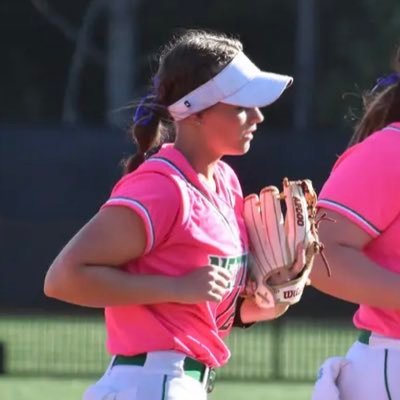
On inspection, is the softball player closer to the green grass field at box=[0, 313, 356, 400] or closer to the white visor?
the white visor

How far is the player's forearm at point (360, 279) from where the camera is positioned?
4035 millimetres

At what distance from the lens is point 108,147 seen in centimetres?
2108

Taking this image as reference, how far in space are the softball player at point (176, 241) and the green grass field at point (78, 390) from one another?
7.22m

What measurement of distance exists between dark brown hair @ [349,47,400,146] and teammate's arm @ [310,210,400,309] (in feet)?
1.24

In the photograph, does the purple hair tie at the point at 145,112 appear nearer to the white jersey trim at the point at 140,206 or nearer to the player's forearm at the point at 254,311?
the white jersey trim at the point at 140,206

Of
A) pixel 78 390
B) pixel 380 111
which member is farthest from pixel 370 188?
pixel 78 390

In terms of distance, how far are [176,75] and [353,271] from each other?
726 millimetres

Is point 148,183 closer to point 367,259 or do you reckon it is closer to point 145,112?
point 145,112

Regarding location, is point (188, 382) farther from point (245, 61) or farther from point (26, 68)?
point (26, 68)

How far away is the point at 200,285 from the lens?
3885mm

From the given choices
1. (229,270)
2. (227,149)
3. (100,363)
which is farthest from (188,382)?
(100,363)

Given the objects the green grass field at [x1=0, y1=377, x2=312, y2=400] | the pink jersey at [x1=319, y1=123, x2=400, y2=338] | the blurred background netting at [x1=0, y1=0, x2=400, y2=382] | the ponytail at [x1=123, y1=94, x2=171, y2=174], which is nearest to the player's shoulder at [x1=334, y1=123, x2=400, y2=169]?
the pink jersey at [x1=319, y1=123, x2=400, y2=338]

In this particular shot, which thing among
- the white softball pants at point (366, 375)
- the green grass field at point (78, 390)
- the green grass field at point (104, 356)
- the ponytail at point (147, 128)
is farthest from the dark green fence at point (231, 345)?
the ponytail at point (147, 128)

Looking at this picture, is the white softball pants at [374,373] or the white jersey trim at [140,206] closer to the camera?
the white jersey trim at [140,206]
